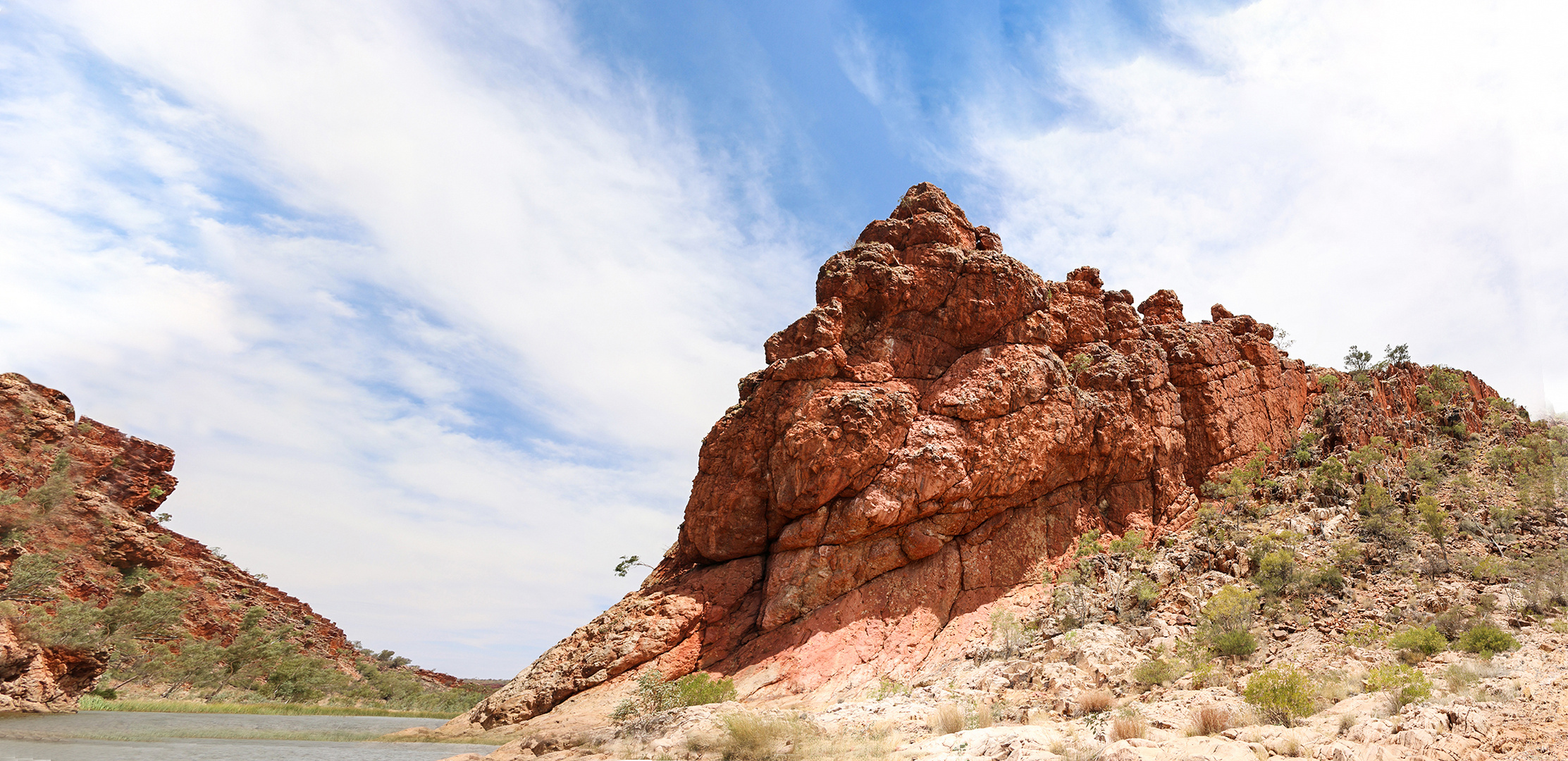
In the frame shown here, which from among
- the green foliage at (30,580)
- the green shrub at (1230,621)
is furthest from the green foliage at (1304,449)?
the green foliage at (30,580)

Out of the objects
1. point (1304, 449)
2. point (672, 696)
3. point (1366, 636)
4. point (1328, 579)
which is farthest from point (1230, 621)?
point (672, 696)

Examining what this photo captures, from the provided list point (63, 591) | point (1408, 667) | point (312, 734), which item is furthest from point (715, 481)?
point (63, 591)

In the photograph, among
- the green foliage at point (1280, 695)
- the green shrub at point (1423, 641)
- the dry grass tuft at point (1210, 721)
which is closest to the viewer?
the dry grass tuft at point (1210, 721)

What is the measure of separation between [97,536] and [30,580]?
791 inches

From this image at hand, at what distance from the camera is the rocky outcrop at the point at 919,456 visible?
2678 cm

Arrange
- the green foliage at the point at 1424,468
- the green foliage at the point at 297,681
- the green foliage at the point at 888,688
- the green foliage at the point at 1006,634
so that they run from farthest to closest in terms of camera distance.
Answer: the green foliage at the point at 297,681 < the green foliage at the point at 1424,468 < the green foliage at the point at 1006,634 < the green foliage at the point at 888,688

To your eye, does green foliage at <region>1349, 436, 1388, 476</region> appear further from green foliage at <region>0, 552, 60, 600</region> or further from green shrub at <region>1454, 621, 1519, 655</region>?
green foliage at <region>0, 552, 60, 600</region>

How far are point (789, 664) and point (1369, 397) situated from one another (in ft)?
97.9

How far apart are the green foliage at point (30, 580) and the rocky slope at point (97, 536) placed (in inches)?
3.1

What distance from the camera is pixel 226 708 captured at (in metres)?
39.5

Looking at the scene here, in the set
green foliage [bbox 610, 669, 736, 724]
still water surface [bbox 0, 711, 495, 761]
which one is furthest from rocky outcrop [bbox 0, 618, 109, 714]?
green foliage [bbox 610, 669, 736, 724]

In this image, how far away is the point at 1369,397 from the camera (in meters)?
31.7

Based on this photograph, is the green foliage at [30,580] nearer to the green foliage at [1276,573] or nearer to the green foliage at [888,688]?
the green foliage at [888,688]

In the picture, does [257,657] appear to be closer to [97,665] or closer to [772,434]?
[97,665]
